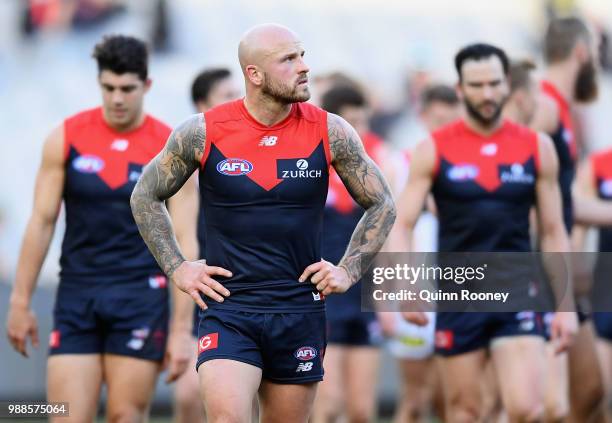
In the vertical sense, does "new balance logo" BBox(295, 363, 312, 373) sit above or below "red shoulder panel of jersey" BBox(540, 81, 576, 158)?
below

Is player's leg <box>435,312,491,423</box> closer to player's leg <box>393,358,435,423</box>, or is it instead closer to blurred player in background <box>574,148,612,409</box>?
blurred player in background <box>574,148,612,409</box>

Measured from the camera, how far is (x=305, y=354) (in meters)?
6.91

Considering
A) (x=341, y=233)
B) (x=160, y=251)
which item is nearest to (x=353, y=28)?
(x=341, y=233)

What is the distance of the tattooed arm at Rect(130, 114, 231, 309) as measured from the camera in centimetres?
684

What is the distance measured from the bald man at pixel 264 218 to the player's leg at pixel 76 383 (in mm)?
1562

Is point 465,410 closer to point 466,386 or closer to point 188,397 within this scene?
point 466,386

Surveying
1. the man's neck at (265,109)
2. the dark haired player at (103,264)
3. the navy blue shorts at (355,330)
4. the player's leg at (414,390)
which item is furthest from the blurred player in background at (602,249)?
the man's neck at (265,109)

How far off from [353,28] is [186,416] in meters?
11.9

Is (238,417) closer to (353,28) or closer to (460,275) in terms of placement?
(460,275)

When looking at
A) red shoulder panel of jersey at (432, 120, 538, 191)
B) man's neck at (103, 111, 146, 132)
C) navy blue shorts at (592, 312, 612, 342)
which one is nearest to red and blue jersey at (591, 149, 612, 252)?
navy blue shorts at (592, 312, 612, 342)

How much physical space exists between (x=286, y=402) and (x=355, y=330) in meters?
4.79

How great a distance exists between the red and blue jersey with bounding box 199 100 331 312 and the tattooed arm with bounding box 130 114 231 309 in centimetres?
8

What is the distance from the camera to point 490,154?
29.8ft

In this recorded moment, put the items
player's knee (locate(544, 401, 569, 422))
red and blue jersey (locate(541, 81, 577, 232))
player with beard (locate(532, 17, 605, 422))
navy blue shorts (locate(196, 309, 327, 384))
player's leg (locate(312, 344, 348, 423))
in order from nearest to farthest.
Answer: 1. navy blue shorts (locate(196, 309, 327, 384))
2. player's knee (locate(544, 401, 569, 422))
3. red and blue jersey (locate(541, 81, 577, 232))
4. player with beard (locate(532, 17, 605, 422))
5. player's leg (locate(312, 344, 348, 423))
